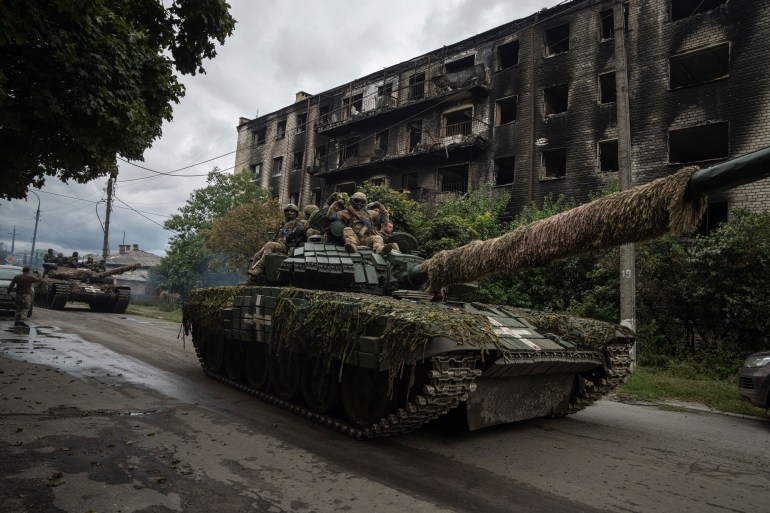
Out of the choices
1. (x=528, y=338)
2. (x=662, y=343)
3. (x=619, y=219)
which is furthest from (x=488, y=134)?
(x=619, y=219)

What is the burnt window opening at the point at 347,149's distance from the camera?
2708cm

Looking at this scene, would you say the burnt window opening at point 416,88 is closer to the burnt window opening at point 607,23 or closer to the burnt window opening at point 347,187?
the burnt window opening at point 347,187

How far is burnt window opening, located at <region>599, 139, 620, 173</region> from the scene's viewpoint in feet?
59.2

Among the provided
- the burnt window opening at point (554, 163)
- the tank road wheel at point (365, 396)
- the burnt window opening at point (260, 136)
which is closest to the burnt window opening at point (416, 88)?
the burnt window opening at point (554, 163)

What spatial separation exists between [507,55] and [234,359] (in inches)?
730

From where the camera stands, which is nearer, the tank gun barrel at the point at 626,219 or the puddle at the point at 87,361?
the tank gun barrel at the point at 626,219

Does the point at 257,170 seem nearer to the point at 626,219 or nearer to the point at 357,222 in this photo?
the point at 357,222

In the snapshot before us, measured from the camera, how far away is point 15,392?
6.25 metres

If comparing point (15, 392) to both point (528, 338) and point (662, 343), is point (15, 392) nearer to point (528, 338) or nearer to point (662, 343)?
point (528, 338)

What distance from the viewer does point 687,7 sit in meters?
17.1

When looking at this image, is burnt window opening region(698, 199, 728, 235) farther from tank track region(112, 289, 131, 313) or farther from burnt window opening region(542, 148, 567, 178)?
tank track region(112, 289, 131, 313)

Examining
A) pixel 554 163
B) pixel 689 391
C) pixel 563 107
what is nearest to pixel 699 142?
pixel 554 163

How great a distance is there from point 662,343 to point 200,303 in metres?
10.3

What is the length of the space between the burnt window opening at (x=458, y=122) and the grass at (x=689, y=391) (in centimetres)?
1435
